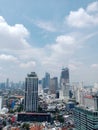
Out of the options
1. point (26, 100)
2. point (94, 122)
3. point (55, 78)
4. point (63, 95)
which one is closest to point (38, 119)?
point (26, 100)

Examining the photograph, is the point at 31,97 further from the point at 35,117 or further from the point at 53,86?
the point at 53,86

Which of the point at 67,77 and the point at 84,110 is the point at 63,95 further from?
the point at 84,110

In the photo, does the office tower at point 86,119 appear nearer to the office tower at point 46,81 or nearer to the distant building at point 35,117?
the distant building at point 35,117

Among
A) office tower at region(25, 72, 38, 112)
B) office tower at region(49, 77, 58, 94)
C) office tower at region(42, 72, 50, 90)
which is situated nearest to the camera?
office tower at region(25, 72, 38, 112)

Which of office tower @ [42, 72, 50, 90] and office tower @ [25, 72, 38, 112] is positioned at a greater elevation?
office tower @ [42, 72, 50, 90]

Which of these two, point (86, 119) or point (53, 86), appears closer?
point (86, 119)

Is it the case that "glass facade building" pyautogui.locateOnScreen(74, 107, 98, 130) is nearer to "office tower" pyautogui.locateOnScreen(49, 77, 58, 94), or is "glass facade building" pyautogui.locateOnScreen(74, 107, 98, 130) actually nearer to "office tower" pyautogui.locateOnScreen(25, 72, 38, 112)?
"office tower" pyautogui.locateOnScreen(25, 72, 38, 112)

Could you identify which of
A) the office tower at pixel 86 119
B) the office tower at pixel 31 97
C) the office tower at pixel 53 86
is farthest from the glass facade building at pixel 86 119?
the office tower at pixel 53 86

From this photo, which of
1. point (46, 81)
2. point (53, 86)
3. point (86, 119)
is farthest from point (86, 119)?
point (46, 81)

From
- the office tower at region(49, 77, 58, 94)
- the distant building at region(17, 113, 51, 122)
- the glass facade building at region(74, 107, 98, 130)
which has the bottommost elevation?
the distant building at region(17, 113, 51, 122)

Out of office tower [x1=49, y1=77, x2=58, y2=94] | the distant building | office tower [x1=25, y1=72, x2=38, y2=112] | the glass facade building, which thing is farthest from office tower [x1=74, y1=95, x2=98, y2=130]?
office tower [x1=49, y1=77, x2=58, y2=94]

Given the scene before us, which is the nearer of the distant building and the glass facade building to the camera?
the glass facade building
